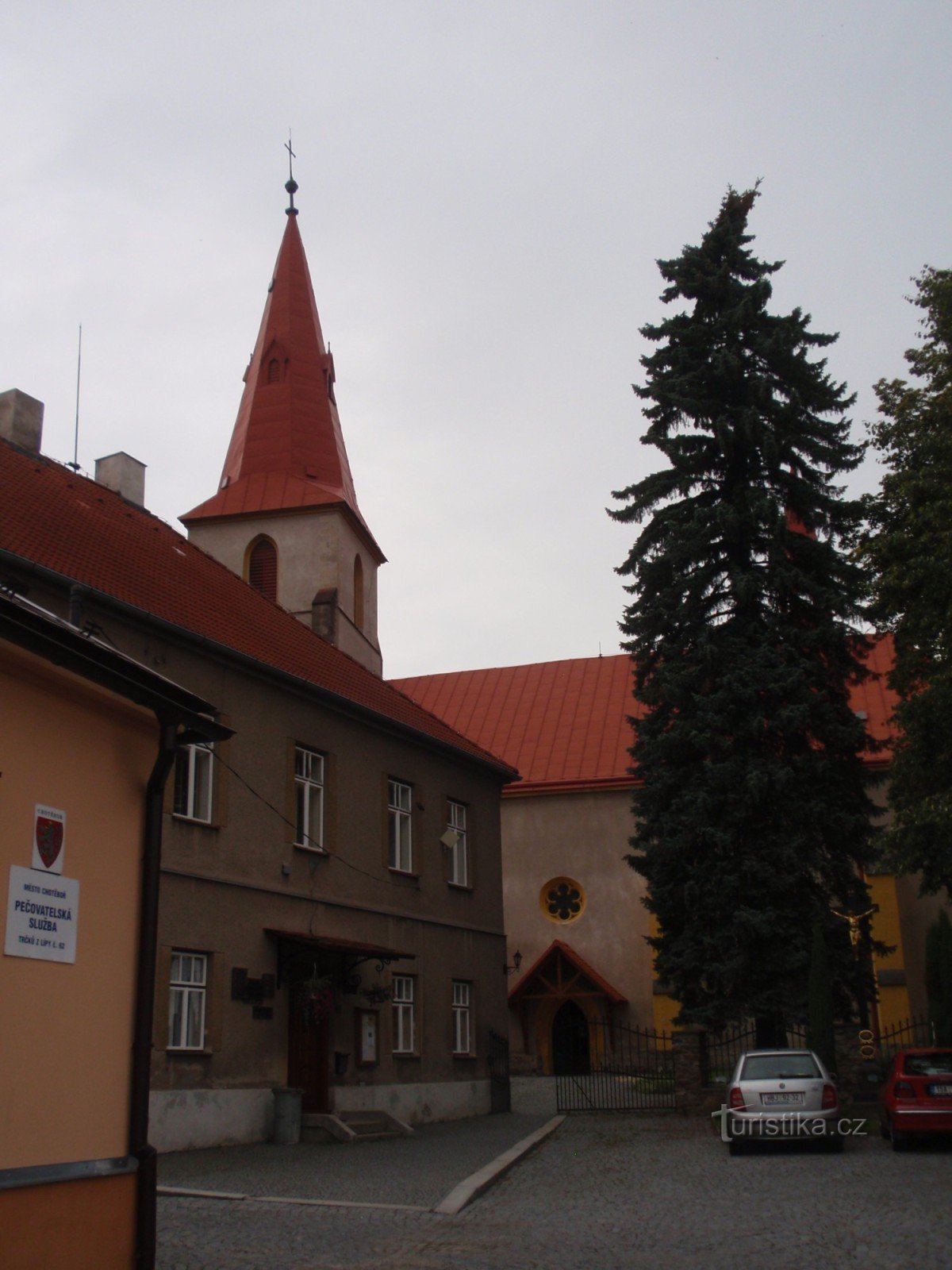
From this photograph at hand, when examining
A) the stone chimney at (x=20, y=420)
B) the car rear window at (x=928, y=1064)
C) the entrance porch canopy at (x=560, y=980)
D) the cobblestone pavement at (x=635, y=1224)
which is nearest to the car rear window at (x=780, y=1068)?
the cobblestone pavement at (x=635, y=1224)

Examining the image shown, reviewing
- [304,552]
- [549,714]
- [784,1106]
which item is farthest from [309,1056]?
[549,714]

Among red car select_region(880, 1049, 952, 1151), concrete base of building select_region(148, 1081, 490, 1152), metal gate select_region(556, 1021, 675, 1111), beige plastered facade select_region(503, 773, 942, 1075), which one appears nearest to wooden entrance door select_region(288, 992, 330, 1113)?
concrete base of building select_region(148, 1081, 490, 1152)

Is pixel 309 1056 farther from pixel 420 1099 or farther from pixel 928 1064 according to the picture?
pixel 928 1064

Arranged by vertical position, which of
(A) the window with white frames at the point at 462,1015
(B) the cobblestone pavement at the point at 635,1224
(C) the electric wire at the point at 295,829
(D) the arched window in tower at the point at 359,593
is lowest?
(B) the cobblestone pavement at the point at 635,1224

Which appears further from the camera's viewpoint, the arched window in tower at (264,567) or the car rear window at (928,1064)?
the arched window in tower at (264,567)

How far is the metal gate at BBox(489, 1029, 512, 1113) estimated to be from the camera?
26.5m

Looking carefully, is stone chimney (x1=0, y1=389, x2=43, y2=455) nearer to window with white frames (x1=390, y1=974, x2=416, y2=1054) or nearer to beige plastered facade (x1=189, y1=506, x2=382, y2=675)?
window with white frames (x1=390, y1=974, x2=416, y2=1054)

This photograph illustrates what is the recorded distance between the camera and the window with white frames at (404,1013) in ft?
76.6

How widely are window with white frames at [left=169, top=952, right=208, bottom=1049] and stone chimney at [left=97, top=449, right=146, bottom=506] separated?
1074 centimetres

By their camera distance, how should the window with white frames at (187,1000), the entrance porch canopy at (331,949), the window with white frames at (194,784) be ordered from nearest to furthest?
the window with white frames at (187,1000), the window with white frames at (194,784), the entrance porch canopy at (331,949)

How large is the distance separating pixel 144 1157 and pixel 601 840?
100 feet

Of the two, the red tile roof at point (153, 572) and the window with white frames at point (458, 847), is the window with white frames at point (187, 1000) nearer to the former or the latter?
the red tile roof at point (153, 572)

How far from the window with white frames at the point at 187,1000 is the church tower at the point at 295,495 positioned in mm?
18499

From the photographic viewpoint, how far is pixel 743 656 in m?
23.9
